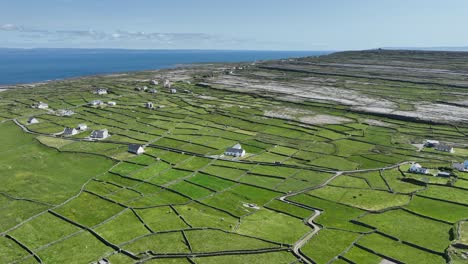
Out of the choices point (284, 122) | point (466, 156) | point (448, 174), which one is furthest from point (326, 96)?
point (448, 174)

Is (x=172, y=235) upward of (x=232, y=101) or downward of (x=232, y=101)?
downward

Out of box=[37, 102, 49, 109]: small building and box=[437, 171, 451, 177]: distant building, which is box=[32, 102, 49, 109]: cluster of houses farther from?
box=[437, 171, 451, 177]: distant building

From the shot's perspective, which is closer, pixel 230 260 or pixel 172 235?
pixel 230 260

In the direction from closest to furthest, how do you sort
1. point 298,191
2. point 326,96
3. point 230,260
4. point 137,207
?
1. point 230,260
2. point 137,207
3. point 298,191
4. point 326,96

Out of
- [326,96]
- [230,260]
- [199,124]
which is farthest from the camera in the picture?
[326,96]

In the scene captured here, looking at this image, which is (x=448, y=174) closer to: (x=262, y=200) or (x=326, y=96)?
(x=262, y=200)
